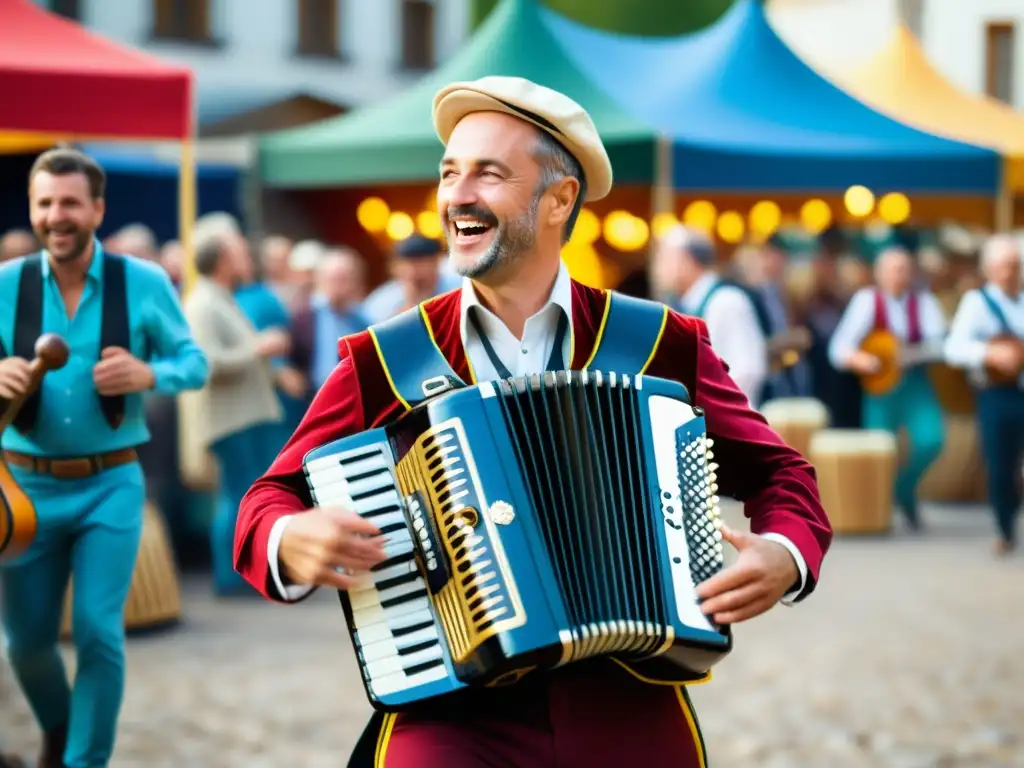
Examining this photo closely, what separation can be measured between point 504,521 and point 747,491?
2.06 feet

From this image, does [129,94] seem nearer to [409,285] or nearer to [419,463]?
[409,285]

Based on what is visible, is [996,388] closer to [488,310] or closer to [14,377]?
[14,377]

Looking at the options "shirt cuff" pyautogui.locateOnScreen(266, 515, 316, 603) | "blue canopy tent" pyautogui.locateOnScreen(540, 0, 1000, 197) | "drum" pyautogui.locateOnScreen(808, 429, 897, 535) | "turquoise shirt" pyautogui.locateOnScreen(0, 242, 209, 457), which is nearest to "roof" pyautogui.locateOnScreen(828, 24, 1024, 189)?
"blue canopy tent" pyautogui.locateOnScreen(540, 0, 1000, 197)

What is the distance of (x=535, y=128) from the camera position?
11.6 ft

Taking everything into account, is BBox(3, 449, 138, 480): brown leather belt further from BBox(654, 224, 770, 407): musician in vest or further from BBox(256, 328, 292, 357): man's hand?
BBox(654, 224, 770, 407): musician in vest

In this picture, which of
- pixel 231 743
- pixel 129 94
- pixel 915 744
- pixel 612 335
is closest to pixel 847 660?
pixel 915 744

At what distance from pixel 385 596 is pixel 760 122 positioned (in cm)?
1266

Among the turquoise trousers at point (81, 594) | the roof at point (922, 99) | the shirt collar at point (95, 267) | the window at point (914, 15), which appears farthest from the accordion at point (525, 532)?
the window at point (914, 15)

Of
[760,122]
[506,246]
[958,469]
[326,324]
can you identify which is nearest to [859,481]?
[958,469]

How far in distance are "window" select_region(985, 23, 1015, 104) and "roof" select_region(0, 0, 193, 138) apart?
3014 centimetres

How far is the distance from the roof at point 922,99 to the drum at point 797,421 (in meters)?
3.97

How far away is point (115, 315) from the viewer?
19.8 feet

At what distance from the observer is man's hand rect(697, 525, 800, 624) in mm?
3215

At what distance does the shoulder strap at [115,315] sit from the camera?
5.95 m
